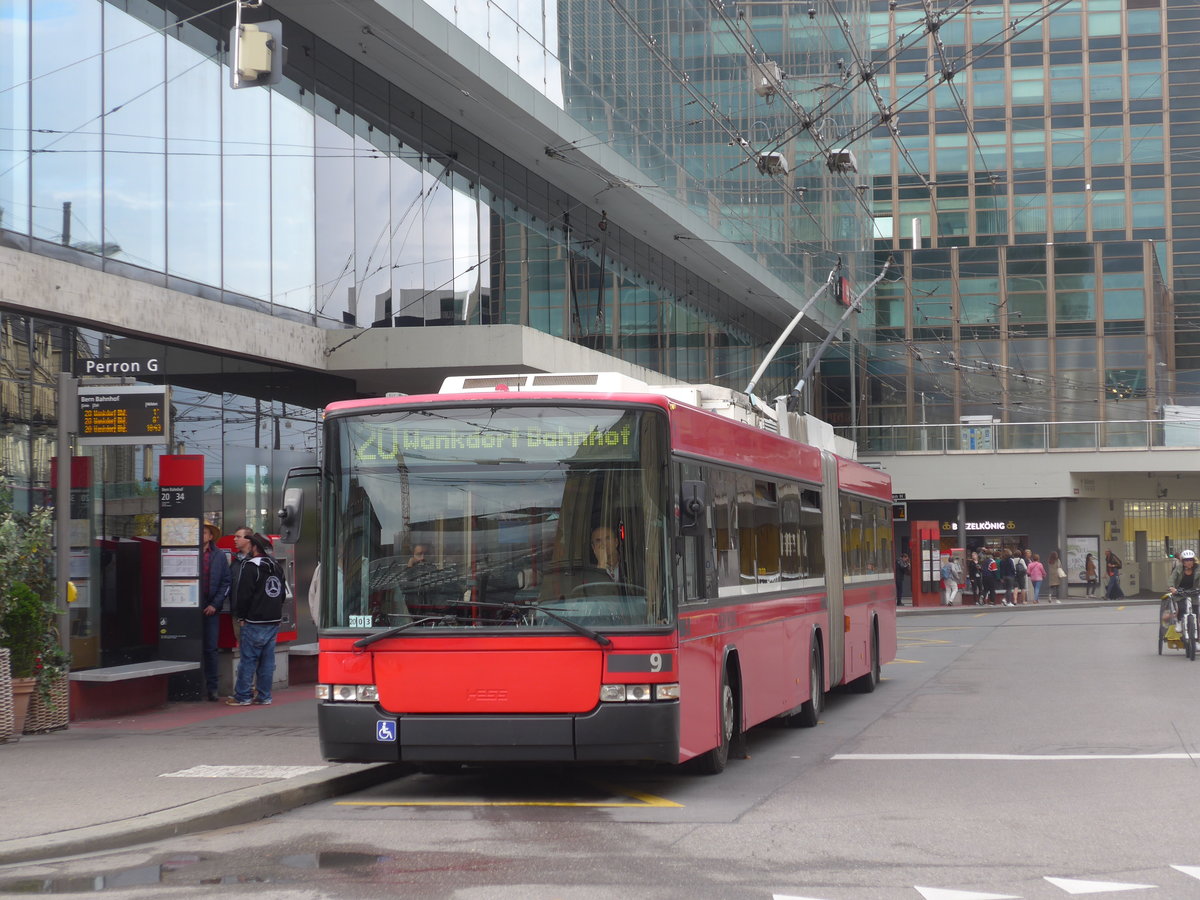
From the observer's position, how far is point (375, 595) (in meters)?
10.3

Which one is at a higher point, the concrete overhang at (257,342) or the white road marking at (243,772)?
the concrete overhang at (257,342)

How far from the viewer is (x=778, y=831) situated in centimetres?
905

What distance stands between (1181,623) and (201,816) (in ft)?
60.9

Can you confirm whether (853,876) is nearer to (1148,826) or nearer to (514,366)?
(1148,826)

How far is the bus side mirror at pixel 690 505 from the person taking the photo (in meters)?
10.2

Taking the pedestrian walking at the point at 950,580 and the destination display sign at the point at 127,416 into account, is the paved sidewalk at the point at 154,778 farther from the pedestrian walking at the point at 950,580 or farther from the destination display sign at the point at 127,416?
the pedestrian walking at the point at 950,580

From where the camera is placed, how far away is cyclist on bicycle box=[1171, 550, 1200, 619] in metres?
23.2

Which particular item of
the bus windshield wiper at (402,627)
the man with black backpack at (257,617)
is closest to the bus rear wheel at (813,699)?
the man with black backpack at (257,617)

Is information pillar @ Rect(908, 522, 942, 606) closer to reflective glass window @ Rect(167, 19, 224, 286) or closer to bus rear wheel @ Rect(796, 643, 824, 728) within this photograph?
reflective glass window @ Rect(167, 19, 224, 286)

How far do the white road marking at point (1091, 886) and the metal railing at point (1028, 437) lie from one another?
47874 mm

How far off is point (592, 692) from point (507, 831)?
1139 mm

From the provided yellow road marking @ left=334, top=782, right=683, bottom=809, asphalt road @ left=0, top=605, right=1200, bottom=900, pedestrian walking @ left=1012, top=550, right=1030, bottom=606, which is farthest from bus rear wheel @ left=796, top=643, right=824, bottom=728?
pedestrian walking @ left=1012, top=550, right=1030, bottom=606

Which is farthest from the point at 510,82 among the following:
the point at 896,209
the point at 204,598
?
the point at 896,209

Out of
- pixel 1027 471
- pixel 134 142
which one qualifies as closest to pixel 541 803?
pixel 134 142
